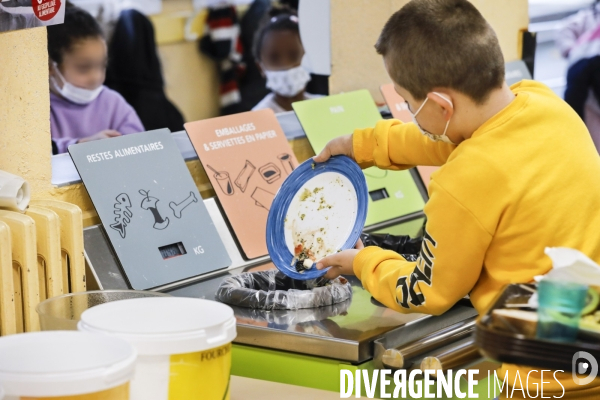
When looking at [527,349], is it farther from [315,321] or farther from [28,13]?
[28,13]

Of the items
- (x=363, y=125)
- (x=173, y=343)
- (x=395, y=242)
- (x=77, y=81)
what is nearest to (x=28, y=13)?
(x=173, y=343)

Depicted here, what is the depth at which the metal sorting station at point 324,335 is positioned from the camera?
162 centimetres

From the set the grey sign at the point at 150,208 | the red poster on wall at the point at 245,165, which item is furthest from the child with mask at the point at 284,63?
the grey sign at the point at 150,208

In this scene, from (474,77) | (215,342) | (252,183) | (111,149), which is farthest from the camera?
(252,183)

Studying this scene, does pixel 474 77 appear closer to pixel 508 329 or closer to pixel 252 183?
pixel 508 329

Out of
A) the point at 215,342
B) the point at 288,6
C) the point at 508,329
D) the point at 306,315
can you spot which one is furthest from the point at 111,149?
the point at 288,6

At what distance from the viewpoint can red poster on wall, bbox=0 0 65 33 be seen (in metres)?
1.62

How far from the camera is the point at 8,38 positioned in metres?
1.70

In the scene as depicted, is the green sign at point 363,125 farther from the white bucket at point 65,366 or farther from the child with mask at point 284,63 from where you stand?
the child with mask at point 284,63

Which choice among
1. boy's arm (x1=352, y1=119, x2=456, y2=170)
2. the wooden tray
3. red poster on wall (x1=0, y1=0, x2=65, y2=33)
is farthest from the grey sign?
the wooden tray

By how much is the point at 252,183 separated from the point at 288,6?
385 centimetres

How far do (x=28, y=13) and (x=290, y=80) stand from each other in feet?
9.71

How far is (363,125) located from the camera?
8.57ft

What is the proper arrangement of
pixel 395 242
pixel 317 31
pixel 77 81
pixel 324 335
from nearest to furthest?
pixel 324 335 → pixel 395 242 → pixel 317 31 → pixel 77 81
